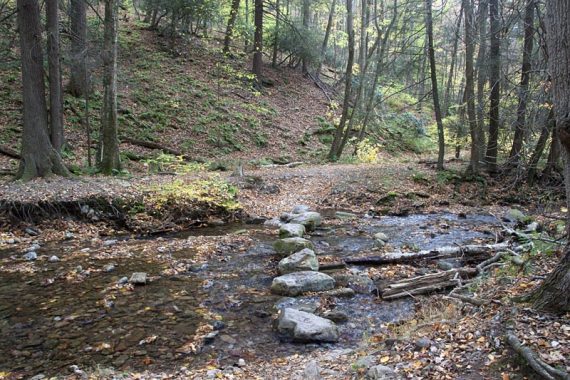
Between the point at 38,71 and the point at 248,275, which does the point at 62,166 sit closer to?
the point at 38,71

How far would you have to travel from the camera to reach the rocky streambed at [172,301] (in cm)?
522

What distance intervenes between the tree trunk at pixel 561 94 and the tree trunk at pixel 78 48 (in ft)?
44.4

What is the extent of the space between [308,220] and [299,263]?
3390 millimetres

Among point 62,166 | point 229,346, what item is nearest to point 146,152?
point 62,166

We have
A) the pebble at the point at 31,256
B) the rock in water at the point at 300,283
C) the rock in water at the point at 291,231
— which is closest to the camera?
the rock in water at the point at 300,283

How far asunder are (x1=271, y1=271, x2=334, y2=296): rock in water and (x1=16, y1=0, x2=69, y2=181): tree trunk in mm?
7500

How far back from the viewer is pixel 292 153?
69.9ft

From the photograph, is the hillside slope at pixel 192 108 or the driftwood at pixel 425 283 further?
the hillside slope at pixel 192 108

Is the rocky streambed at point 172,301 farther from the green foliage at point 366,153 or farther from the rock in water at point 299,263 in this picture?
the green foliage at point 366,153

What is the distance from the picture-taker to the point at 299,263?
26.2 ft

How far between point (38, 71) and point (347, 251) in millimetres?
9570

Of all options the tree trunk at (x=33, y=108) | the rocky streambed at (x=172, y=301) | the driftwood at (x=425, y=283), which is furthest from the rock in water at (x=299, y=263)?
the tree trunk at (x=33, y=108)

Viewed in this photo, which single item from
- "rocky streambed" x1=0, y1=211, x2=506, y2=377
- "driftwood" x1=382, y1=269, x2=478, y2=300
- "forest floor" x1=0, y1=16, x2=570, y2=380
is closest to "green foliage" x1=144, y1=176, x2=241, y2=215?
"forest floor" x1=0, y1=16, x2=570, y2=380

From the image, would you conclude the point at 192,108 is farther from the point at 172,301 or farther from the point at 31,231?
the point at 172,301
